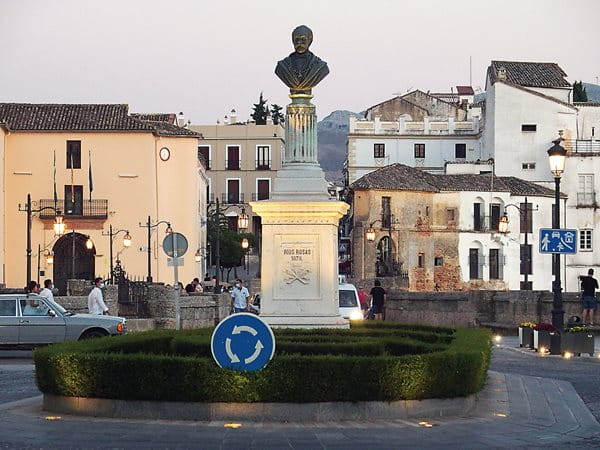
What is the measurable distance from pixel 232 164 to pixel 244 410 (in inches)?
4267

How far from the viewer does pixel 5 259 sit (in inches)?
2943

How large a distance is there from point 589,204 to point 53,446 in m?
84.5

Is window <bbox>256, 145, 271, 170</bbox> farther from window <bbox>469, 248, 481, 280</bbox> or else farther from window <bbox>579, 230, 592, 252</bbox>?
window <bbox>579, 230, 592, 252</bbox>

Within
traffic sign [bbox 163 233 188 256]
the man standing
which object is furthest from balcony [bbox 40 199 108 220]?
traffic sign [bbox 163 233 188 256]

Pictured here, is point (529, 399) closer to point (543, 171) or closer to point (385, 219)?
point (385, 219)

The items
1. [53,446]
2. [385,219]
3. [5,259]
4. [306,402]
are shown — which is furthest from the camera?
[385,219]

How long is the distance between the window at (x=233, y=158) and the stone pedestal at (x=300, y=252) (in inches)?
4049

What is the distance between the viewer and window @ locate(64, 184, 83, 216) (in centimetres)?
7612

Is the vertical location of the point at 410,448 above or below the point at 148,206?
below

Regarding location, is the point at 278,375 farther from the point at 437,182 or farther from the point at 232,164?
the point at 232,164

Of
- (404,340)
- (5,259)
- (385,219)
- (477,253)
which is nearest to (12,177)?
(5,259)

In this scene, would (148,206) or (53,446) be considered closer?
(53,446)

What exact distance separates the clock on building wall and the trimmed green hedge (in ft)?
202

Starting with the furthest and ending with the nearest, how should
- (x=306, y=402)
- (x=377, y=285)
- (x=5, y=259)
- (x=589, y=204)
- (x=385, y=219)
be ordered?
(x=589, y=204) < (x=385, y=219) < (x=5, y=259) < (x=377, y=285) < (x=306, y=402)
